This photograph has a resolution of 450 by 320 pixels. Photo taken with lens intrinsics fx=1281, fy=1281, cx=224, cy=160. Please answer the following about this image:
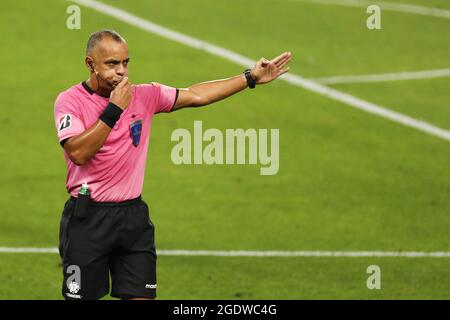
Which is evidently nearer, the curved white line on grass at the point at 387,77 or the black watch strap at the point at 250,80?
the black watch strap at the point at 250,80

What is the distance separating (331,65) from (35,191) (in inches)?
278

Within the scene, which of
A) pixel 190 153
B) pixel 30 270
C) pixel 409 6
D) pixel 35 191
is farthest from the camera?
pixel 409 6

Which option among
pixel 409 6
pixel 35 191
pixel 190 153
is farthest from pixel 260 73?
pixel 409 6

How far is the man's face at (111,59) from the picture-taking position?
869cm

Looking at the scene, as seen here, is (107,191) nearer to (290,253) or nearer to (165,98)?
(165,98)

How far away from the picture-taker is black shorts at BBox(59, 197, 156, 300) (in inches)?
351

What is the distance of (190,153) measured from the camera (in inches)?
665

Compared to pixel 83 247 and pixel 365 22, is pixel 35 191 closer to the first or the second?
pixel 83 247

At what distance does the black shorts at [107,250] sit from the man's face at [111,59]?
91 centimetres
